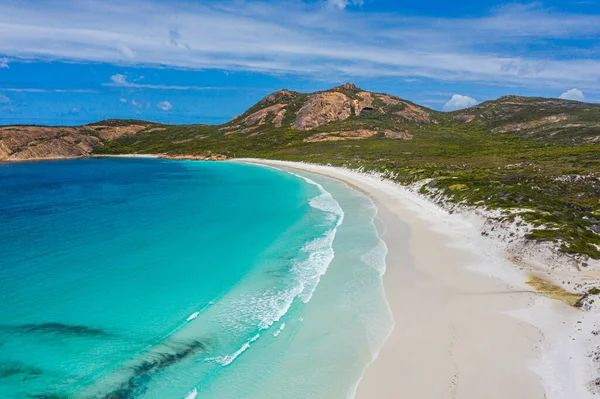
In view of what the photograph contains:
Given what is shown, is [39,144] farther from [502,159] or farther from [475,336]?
[475,336]

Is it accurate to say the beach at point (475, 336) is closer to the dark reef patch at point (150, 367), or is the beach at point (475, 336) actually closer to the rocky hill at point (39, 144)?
the dark reef patch at point (150, 367)

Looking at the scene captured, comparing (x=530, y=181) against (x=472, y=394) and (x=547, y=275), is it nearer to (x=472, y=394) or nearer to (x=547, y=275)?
(x=547, y=275)

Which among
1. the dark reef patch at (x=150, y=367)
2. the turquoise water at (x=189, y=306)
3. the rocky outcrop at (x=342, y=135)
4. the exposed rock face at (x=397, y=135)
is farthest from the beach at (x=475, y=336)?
the exposed rock face at (x=397, y=135)

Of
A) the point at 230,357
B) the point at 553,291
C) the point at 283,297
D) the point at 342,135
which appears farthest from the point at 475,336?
the point at 342,135

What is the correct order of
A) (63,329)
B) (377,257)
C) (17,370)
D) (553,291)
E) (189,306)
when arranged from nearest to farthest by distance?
(17,370) → (63,329) → (189,306) → (553,291) → (377,257)

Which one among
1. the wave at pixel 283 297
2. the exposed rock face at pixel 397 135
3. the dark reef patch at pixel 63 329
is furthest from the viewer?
the exposed rock face at pixel 397 135

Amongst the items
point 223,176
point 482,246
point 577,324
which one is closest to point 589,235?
point 482,246
